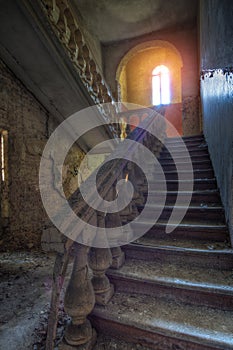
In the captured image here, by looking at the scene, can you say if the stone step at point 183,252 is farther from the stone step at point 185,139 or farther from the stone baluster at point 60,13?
the stone baluster at point 60,13

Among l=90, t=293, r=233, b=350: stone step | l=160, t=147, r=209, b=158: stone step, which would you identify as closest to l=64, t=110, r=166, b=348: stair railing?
l=90, t=293, r=233, b=350: stone step

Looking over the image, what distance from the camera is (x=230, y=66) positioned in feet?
5.16

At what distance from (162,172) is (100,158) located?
270cm

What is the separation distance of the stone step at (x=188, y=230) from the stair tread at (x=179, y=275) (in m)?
0.33

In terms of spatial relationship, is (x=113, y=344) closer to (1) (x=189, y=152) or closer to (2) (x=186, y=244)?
(2) (x=186, y=244)

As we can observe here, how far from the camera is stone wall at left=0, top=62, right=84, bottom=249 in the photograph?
348cm

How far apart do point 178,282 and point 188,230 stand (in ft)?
1.98

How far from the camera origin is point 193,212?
7.15 ft

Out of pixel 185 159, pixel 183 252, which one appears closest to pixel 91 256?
pixel 183 252

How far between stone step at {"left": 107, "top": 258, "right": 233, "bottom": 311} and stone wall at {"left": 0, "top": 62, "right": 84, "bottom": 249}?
8.36ft

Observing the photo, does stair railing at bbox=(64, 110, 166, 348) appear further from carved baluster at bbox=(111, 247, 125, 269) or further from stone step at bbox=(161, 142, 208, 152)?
stone step at bbox=(161, 142, 208, 152)

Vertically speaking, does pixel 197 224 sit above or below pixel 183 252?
above

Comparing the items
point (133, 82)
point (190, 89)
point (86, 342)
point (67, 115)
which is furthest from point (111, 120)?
point (133, 82)

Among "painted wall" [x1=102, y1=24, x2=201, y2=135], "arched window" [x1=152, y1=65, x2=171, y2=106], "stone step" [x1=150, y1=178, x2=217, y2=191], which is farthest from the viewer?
"arched window" [x1=152, y1=65, x2=171, y2=106]
